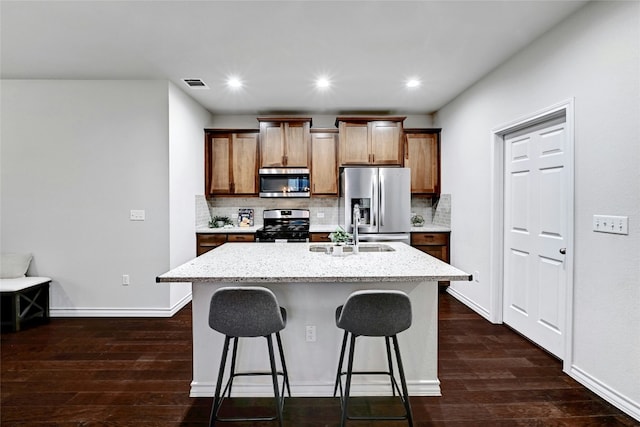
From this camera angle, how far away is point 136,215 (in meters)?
3.69

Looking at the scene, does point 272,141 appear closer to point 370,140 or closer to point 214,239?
point 370,140

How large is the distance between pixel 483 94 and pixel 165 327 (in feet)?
13.8

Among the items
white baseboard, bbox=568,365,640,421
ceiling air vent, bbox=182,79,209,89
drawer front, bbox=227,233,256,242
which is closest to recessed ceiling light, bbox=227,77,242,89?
ceiling air vent, bbox=182,79,209,89

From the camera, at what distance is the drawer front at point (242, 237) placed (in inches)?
177

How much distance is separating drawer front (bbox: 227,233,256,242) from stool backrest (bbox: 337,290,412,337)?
9.68 feet

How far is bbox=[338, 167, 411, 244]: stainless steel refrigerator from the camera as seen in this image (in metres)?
4.43

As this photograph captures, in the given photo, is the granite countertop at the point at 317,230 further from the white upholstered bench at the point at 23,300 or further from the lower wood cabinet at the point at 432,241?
the white upholstered bench at the point at 23,300

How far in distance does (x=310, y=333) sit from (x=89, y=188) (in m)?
3.09

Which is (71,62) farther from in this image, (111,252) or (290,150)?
(290,150)

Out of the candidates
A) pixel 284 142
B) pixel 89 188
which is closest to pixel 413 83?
pixel 284 142

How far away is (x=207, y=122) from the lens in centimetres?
494

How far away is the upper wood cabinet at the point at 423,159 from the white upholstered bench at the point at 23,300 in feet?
15.5

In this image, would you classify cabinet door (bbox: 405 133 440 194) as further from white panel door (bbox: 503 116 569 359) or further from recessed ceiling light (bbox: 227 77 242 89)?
recessed ceiling light (bbox: 227 77 242 89)

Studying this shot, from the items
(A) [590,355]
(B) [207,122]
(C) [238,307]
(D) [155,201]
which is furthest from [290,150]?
(A) [590,355]
